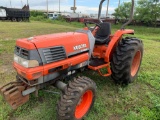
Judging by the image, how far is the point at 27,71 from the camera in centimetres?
212

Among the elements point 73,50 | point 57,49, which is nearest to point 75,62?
point 73,50

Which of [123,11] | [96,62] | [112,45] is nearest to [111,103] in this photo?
[96,62]

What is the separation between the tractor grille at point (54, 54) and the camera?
89.0 inches

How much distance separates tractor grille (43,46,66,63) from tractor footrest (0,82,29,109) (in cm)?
60

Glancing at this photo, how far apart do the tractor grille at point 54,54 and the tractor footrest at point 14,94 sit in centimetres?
60

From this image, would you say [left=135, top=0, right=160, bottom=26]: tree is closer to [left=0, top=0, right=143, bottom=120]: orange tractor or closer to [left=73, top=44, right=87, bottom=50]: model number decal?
[left=0, top=0, right=143, bottom=120]: orange tractor

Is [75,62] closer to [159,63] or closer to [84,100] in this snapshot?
Answer: [84,100]

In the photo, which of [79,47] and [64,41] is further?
[79,47]

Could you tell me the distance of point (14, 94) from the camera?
234 cm

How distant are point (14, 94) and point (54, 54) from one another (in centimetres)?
77

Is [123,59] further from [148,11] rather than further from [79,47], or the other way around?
[148,11]

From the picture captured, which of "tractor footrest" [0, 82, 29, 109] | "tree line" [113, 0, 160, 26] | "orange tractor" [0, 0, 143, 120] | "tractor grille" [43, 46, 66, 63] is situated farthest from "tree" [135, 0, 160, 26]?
"tractor footrest" [0, 82, 29, 109]

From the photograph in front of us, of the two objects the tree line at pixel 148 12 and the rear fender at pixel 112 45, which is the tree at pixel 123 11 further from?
the rear fender at pixel 112 45

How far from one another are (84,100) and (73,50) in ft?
2.69
